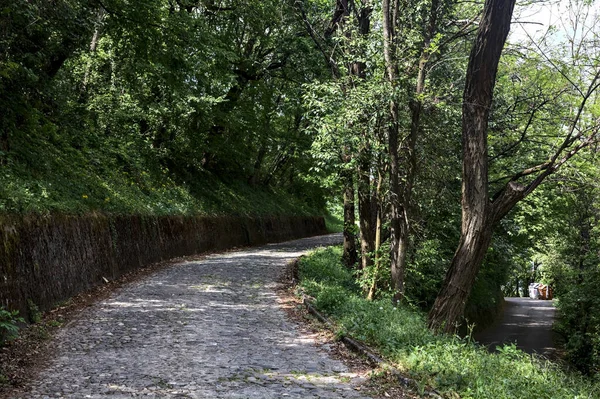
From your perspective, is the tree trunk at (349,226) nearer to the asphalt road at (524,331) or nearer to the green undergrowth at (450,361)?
the asphalt road at (524,331)

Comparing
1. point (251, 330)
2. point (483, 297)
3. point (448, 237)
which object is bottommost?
point (483, 297)

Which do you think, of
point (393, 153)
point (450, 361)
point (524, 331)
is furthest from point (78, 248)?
point (524, 331)

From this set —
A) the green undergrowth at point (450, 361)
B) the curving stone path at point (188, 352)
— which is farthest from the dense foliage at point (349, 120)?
the curving stone path at point (188, 352)

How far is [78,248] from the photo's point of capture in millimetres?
11297

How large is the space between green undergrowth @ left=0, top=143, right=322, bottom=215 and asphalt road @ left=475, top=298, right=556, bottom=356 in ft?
44.3

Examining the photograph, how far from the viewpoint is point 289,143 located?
2600 cm

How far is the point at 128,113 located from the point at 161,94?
185 cm

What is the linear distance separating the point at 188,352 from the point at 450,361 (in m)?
3.64

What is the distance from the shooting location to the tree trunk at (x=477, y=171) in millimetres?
8438

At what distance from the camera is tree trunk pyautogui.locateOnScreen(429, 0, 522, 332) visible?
8.44 m

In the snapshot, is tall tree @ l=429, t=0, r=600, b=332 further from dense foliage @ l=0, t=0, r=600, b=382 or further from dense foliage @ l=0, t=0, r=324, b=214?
dense foliage @ l=0, t=0, r=324, b=214

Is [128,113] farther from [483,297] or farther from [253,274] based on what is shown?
[483,297]

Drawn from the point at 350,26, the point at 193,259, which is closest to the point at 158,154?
the point at 193,259

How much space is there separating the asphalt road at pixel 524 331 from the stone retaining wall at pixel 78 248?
492 inches
